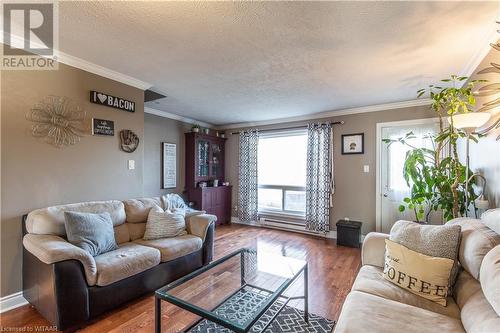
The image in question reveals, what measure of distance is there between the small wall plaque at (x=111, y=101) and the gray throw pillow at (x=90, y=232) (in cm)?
131


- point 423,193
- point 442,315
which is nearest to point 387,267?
point 442,315

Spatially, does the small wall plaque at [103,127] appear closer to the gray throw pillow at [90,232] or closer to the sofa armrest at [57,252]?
the gray throw pillow at [90,232]

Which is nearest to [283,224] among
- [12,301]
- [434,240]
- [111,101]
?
[434,240]

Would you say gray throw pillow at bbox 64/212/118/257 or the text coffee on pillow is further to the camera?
gray throw pillow at bbox 64/212/118/257

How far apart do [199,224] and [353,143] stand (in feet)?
9.93

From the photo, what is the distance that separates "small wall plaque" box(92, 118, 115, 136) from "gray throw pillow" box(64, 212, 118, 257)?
3.27ft

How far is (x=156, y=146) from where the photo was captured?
437cm

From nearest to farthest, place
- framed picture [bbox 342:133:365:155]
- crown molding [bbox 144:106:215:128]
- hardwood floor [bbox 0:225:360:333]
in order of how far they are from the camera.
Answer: hardwood floor [bbox 0:225:360:333]
framed picture [bbox 342:133:365:155]
crown molding [bbox 144:106:215:128]

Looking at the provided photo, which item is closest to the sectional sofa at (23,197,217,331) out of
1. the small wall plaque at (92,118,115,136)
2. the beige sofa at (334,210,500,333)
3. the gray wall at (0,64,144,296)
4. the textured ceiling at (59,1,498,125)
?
the gray wall at (0,64,144,296)

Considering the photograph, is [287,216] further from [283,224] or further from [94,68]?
[94,68]

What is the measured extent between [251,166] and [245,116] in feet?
3.70

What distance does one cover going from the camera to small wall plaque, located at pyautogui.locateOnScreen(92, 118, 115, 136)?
267cm

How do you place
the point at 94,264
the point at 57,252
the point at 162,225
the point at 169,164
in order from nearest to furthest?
the point at 57,252, the point at 94,264, the point at 162,225, the point at 169,164

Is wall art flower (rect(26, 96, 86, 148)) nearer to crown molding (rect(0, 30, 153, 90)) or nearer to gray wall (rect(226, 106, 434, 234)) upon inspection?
crown molding (rect(0, 30, 153, 90))
